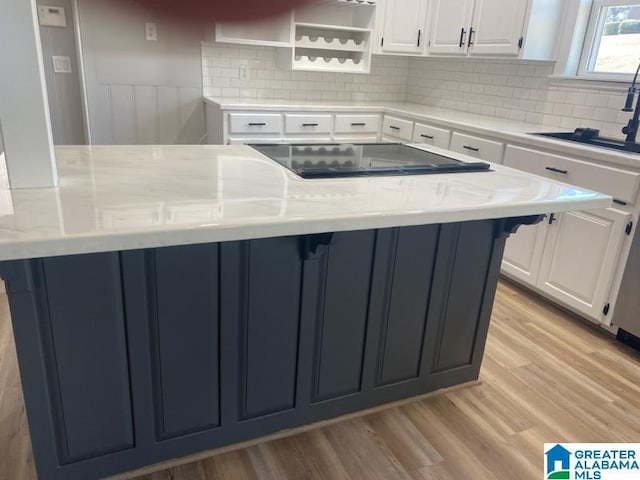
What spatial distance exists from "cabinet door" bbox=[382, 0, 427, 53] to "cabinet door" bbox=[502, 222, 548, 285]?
1.82 metres

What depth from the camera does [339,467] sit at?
5.17 feet

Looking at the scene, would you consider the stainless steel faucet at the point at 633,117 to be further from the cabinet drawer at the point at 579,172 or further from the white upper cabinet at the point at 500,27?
the white upper cabinet at the point at 500,27

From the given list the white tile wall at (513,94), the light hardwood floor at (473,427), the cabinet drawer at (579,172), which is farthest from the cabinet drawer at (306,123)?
the light hardwood floor at (473,427)

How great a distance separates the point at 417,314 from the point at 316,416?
1.65ft

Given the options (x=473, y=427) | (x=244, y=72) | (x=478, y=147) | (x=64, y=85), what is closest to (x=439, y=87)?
(x=478, y=147)

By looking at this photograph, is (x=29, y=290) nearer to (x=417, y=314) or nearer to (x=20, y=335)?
(x=20, y=335)

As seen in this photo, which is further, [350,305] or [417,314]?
[417,314]

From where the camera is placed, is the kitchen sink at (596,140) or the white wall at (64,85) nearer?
the kitchen sink at (596,140)

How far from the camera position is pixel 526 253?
9.32 feet

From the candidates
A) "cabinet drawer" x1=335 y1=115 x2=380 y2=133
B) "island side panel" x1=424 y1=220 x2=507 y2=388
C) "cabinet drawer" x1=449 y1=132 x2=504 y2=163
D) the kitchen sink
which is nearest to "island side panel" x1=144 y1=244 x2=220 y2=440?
"island side panel" x1=424 y1=220 x2=507 y2=388

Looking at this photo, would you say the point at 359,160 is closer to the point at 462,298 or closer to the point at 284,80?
the point at 462,298

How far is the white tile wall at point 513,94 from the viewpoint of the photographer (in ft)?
9.70

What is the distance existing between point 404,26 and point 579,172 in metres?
2.09

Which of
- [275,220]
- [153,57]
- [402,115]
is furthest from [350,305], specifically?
[153,57]
